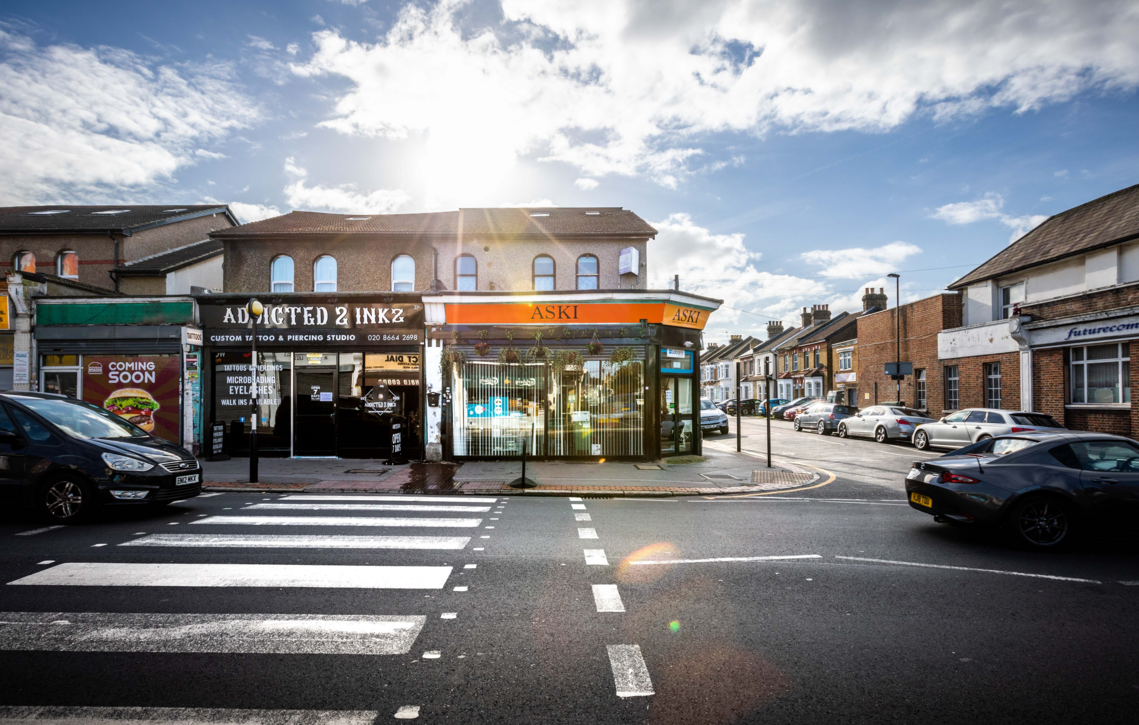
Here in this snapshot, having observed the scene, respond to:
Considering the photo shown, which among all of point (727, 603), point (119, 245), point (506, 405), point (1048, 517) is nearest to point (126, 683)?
point (727, 603)

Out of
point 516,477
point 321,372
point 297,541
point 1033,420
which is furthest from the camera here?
point 1033,420

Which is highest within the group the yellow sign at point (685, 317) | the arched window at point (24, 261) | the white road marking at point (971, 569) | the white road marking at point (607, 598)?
the arched window at point (24, 261)

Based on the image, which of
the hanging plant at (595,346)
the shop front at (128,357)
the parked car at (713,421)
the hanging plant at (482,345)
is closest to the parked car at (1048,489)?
the hanging plant at (595,346)

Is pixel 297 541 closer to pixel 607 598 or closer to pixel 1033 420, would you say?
pixel 607 598

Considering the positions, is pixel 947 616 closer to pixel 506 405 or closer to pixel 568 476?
pixel 568 476

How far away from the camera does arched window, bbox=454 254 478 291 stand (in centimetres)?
2058

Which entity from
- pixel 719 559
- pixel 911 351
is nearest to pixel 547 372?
pixel 719 559

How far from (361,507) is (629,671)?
666cm

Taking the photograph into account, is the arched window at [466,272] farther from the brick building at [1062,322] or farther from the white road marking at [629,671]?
the brick building at [1062,322]

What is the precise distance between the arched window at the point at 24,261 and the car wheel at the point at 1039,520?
30.0 meters

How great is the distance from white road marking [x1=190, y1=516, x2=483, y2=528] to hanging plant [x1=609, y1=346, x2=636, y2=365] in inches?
305

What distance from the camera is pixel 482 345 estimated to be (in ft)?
49.4

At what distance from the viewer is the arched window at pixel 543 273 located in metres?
20.8

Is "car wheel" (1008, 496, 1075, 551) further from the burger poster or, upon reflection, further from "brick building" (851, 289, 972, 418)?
"brick building" (851, 289, 972, 418)
